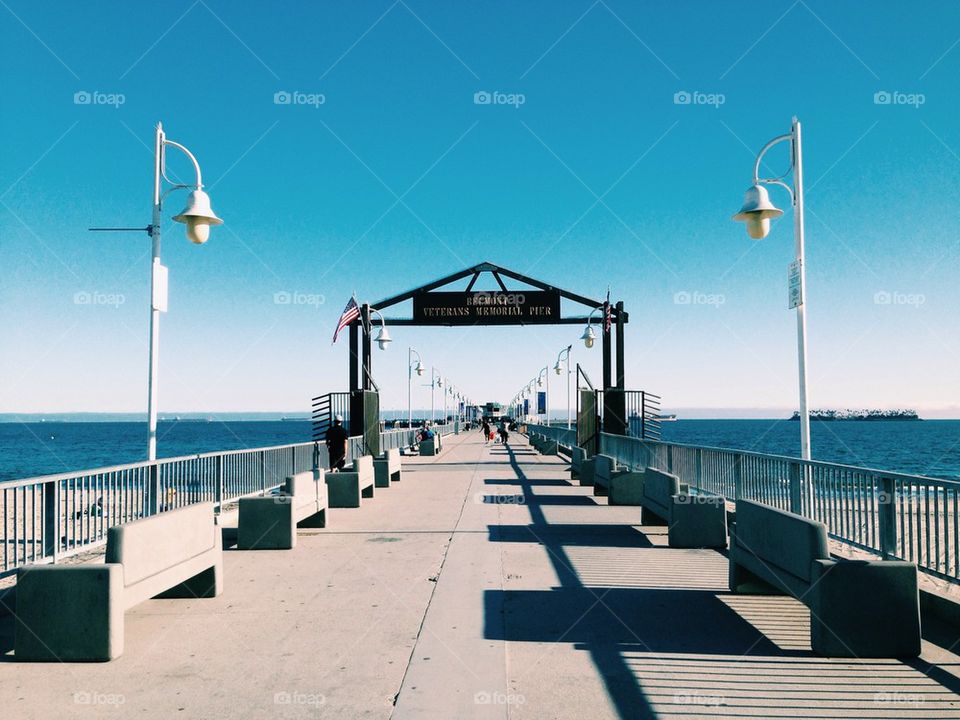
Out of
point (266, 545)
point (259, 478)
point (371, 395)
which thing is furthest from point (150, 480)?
point (371, 395)

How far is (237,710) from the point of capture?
4.93m

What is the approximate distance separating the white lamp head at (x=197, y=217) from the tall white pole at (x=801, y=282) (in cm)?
851

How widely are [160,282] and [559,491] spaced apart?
10.5 metres

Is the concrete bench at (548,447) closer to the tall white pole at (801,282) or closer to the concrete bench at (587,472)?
the concrete bench at (587,472)

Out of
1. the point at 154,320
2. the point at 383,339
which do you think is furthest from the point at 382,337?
Result: the point at 154,320

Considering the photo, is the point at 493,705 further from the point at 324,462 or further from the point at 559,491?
the point at 324,462
